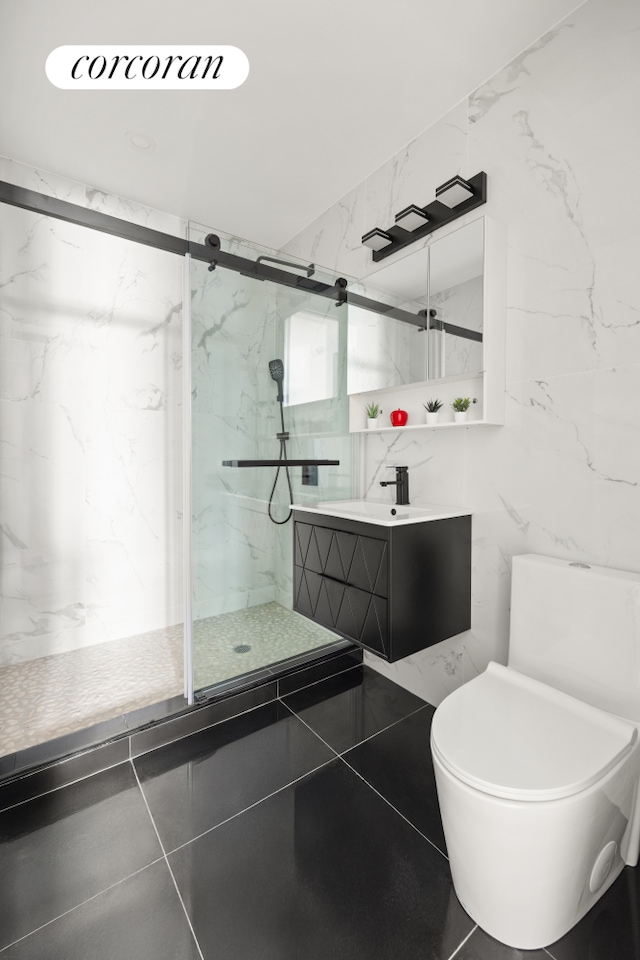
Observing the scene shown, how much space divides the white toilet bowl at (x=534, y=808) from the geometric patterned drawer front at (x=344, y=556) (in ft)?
1.80

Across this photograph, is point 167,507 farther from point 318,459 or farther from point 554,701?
point 554,701

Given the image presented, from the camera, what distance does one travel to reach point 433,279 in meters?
1.82

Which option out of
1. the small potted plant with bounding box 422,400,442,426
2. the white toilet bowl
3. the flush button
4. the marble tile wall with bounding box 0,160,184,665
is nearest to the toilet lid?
the white toilet bowl

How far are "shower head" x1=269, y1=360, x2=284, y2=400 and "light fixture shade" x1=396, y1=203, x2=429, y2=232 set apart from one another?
79cm

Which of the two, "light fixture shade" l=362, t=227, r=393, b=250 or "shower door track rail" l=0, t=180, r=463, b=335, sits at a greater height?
"light fixture shade" l=362, t=227, r=393, b=250

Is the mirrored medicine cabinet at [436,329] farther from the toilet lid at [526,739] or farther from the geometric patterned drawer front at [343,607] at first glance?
the toilet lid at [526,739]

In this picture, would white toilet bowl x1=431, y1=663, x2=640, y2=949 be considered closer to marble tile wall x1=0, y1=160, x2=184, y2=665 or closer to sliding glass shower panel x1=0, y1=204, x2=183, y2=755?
sliding glass shower panel x1=0, y1=204, x2=183, y2=755

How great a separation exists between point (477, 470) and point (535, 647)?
2.25 ft

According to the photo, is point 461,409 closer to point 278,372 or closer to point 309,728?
point 278,372

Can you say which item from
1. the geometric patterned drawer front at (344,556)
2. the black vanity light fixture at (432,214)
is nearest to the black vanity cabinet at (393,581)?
the geometric patterned drawer front at (344,556)

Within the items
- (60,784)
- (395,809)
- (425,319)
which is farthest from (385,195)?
(60,784)

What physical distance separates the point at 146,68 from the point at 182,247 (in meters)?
0.64

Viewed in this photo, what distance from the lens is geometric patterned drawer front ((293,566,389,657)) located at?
169 centimetres

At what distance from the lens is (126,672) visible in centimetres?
222
